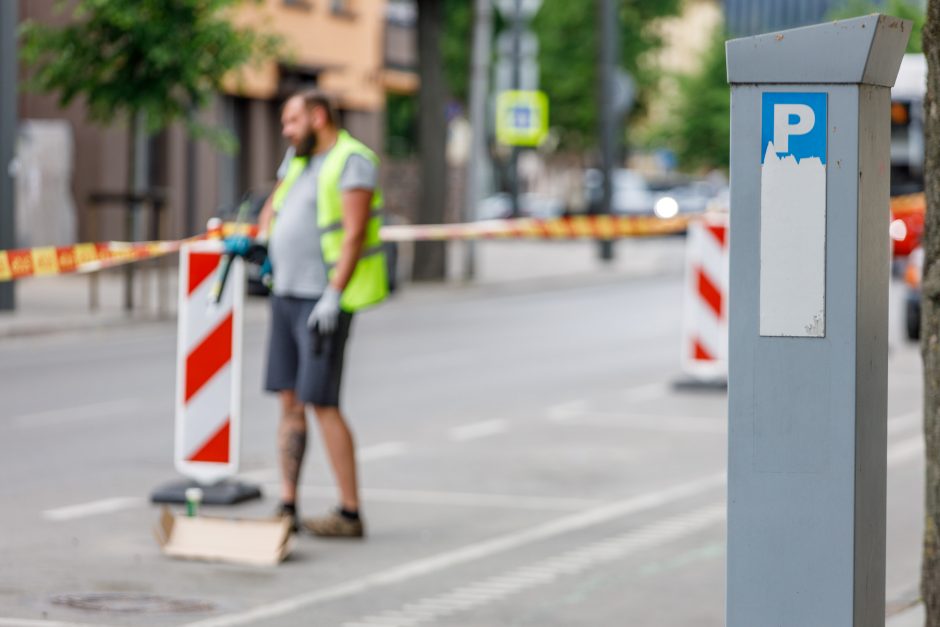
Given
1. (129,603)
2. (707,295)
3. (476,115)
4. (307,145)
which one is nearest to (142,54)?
(476,115)

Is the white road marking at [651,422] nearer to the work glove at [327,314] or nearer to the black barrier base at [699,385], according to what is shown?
the black barrier base at [699,385]

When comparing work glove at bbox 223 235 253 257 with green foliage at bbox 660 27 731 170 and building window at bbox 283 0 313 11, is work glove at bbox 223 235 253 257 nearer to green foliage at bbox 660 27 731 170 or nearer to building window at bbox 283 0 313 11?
building window at bbox 283 0 313 11

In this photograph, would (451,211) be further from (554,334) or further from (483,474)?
(483,474)

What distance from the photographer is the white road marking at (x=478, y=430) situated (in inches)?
533

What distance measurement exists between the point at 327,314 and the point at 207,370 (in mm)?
954

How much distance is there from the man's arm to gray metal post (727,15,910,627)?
16.3 ft

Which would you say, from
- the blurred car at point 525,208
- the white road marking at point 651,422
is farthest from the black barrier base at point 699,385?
the blurred car at point 525,208

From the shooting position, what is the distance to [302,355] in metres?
9.45

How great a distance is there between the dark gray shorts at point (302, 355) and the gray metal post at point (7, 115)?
13.0 m

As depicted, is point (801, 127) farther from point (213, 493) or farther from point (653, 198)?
point (653, 198)

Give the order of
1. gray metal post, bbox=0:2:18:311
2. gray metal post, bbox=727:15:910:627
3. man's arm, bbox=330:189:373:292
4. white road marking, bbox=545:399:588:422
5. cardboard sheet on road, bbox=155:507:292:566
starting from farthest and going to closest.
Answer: gray metal post, bbox=0:2:18:311, white road marking, bbox=545:399:588:422, man's arm, bbox=330:189:373:292, cardboard sheet on road, bbox=155:507:292:566, gray metal post, bbox=727:15:910:627

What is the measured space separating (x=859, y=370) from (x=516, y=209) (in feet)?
128

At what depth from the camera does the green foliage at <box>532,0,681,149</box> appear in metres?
67.6

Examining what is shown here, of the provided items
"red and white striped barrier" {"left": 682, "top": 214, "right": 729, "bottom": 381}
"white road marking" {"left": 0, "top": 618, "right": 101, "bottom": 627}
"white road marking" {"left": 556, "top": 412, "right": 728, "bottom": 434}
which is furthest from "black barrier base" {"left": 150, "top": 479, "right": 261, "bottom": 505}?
"red and white striped barrier" {"left": 682, "top": 214, "right": 729, "bottom": 381}
